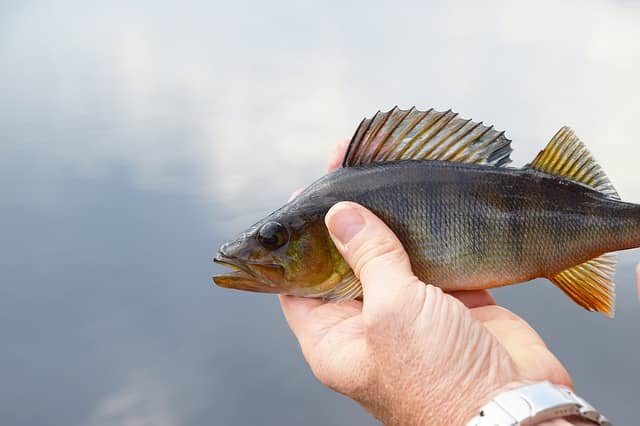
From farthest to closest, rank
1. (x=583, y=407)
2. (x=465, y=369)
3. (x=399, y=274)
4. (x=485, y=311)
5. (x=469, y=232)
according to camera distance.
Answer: (x=485, y=311), (x=469, y=232), (x=399, y=274), (x=465, y=369), (x=583, y=407)

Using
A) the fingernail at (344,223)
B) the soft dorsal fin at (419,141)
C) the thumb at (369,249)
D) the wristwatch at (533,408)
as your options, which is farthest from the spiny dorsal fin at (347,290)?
the wristwatch at (533,408)

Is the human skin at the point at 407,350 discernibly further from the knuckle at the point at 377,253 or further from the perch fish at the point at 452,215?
the perch fish at the point at 452,215

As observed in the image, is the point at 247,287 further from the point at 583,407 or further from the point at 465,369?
the point at 583,407

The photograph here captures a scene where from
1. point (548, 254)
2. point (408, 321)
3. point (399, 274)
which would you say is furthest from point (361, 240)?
point (548, 254)

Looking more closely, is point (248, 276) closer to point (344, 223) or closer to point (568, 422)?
point (344, 223)

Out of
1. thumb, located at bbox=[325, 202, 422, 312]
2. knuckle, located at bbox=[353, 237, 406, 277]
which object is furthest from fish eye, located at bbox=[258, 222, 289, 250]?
knuckle, located at bbox=[353, 237, 406, 277]

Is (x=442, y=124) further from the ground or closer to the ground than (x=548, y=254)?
further from the ground

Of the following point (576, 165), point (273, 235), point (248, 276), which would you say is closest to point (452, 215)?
point (576, 165)
